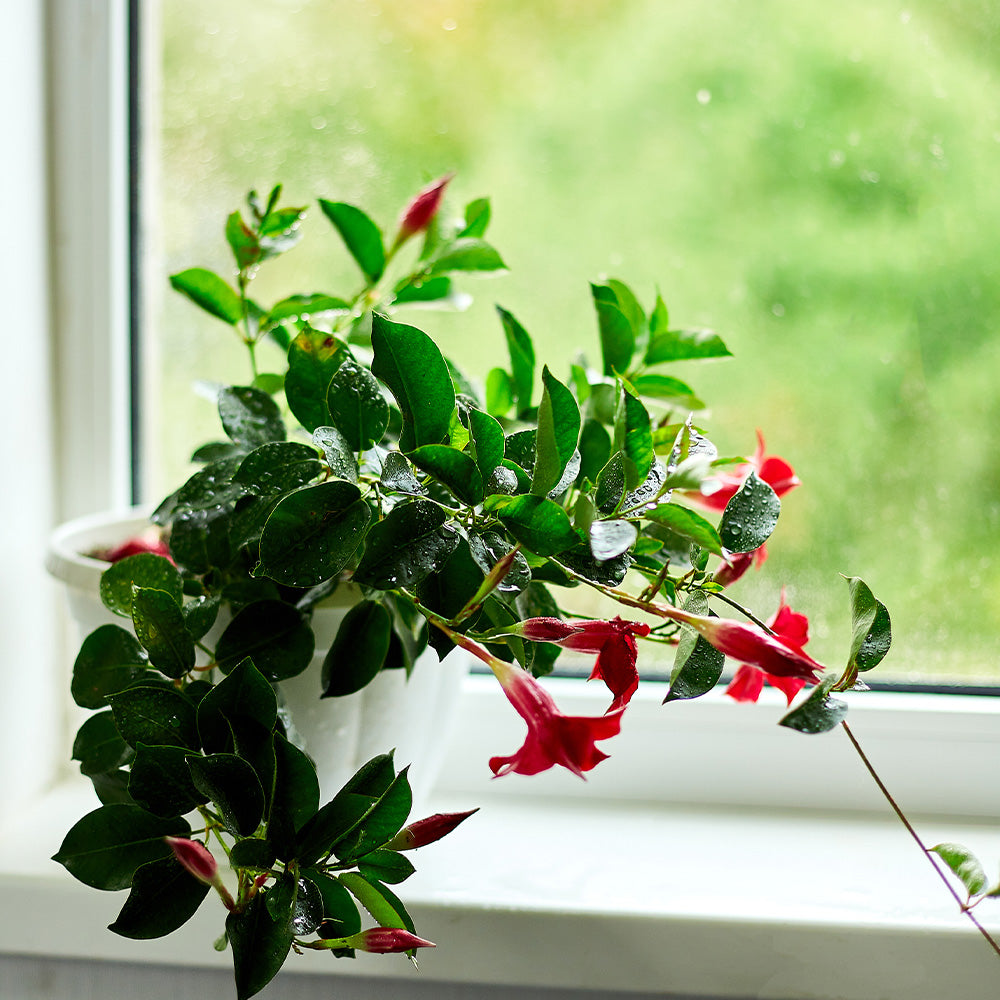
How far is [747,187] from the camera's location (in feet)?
2.81

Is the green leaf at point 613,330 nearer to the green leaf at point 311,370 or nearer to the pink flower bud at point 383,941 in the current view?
the green leaf at point 311,370

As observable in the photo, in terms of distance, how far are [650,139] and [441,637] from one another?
57 cm

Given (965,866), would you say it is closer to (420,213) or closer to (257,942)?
(257,942)

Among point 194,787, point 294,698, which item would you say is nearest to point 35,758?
point 294,698

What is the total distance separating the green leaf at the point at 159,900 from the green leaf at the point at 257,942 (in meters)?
0.03

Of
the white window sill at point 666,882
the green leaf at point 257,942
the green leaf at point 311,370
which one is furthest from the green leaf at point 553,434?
the white window sill at point 666,882

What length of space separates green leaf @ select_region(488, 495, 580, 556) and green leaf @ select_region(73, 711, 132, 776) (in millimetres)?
262

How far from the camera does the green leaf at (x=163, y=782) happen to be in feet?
1.45

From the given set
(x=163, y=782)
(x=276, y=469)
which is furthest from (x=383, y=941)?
(x=276, y=469)

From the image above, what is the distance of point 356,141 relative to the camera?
0.89m

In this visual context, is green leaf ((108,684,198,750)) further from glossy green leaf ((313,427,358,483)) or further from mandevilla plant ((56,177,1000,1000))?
glossy green leaf ((313,427,358,483))

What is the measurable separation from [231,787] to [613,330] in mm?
327

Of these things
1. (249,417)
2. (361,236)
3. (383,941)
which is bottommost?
(383,941)

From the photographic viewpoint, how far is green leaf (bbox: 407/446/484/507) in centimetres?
41
